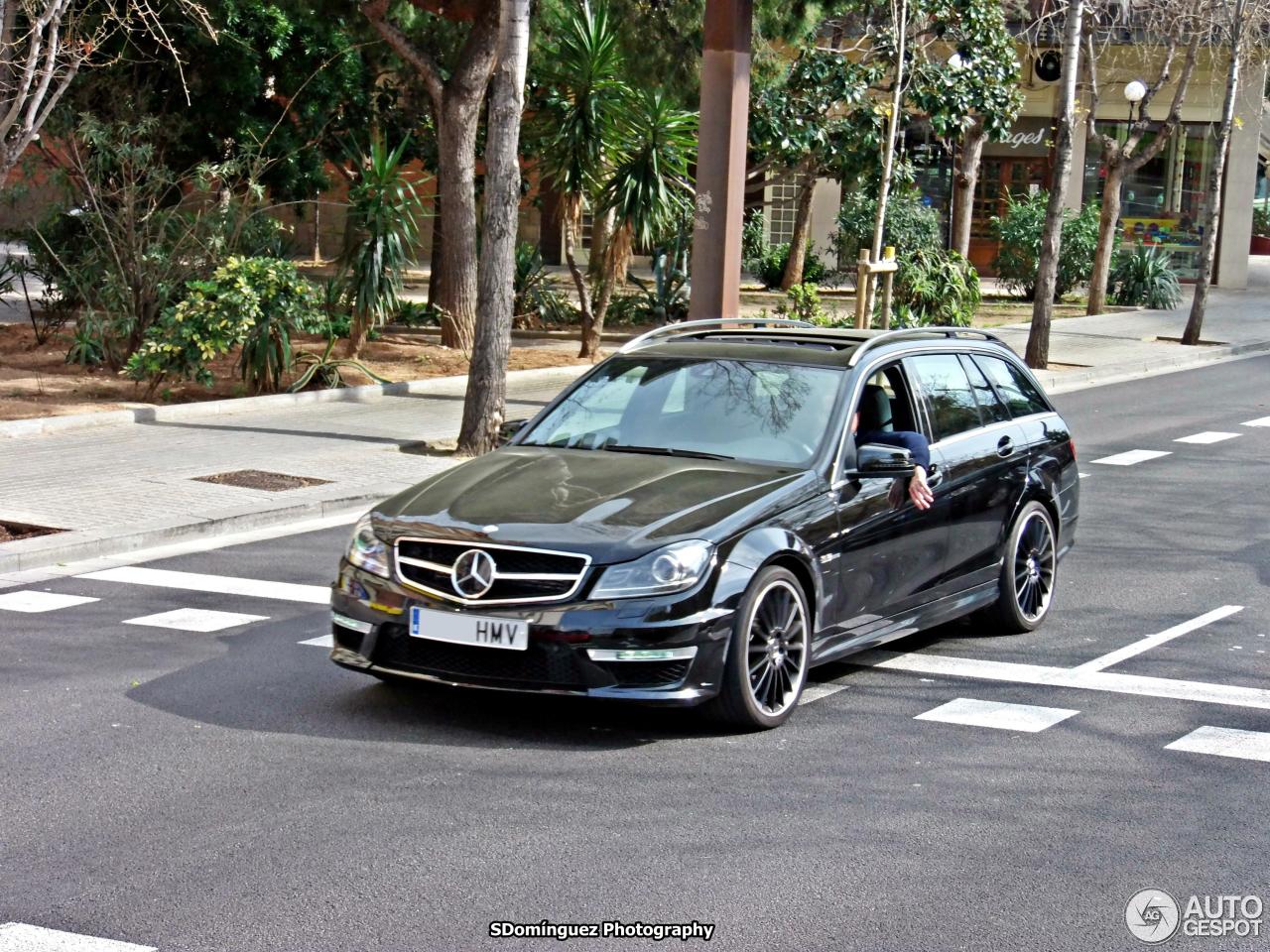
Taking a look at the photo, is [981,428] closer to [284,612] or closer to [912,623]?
[912,623]

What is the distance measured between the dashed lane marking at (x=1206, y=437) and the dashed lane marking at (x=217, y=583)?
10626mm

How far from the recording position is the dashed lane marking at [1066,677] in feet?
25.2

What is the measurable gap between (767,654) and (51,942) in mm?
3104

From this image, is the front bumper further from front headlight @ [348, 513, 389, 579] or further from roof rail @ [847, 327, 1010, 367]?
roof rail @ [847, 327, 1010, 367]

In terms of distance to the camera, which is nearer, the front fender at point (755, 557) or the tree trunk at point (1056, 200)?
the front fender at point (755, 557)

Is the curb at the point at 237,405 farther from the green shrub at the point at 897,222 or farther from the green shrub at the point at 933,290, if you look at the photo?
the green shrub at the point at 897,222

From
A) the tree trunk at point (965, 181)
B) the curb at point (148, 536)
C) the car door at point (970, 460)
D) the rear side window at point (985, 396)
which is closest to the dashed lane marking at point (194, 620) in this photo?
the curb at point (148, 536)

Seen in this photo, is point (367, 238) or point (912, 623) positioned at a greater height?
point (367, 238)

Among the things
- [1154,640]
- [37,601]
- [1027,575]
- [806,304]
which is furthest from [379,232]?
[1154,640]

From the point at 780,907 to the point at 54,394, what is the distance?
14.2 metres

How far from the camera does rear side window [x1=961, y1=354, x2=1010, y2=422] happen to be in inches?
349

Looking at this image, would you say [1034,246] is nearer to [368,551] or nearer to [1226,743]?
[1226,743]

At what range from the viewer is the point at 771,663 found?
6.92 metres

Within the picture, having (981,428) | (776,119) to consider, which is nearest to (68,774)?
(981,428)
